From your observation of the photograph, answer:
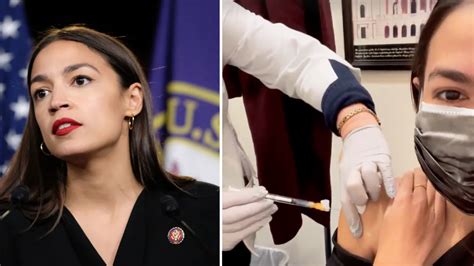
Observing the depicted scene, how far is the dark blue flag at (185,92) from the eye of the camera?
160 cm

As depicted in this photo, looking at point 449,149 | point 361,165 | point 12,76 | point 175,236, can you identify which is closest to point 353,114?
point 361,165

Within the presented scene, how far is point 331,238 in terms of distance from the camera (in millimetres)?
1379

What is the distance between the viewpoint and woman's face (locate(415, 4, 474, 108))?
1.14 meters

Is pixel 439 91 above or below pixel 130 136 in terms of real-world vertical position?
above

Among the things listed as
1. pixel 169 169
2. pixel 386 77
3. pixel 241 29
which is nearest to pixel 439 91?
pixel 386 77

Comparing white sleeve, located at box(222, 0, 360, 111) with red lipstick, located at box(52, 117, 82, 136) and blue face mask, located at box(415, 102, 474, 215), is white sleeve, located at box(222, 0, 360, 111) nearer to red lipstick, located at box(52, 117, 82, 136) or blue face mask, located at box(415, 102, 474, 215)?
blue face mask, located at box(415, 102, 474, 215)

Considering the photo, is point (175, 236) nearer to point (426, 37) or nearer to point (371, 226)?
point (371, 226)

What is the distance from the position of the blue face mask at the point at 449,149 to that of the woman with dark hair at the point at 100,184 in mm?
674

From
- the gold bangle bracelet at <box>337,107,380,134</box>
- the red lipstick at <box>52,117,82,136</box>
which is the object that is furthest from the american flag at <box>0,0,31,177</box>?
the gold bangle bracelet at <box>337,107,380,134</box>

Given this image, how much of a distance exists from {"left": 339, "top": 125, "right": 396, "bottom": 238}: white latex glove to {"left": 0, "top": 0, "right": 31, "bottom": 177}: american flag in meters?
1.08

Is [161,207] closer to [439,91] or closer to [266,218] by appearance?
[266,218]

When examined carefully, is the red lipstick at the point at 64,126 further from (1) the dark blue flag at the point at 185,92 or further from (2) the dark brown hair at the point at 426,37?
(2) the dark brown hair at the point at 426,37

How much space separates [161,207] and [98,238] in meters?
0.23

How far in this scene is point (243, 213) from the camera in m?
1.53
